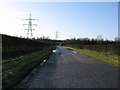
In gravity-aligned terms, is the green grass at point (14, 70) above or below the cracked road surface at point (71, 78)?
above

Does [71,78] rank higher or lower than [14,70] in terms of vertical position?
lower

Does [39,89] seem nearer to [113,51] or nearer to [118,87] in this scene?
[118,87]

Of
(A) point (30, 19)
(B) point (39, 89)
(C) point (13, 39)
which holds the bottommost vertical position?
(B) point (39, 89)

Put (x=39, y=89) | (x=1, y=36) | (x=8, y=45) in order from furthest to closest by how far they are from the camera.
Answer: (x=8, y=45)
(x=1, y=36)
(x=39, y=89)

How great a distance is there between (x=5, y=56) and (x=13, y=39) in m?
4.71

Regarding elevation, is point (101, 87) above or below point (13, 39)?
below

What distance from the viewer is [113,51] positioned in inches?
1096

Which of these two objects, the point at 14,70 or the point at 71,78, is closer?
the point at 71,78

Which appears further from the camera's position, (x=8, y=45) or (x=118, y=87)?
(x=8, y=45)

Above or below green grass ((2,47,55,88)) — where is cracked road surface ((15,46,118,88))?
below

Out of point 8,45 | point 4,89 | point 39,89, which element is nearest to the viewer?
point 4,89

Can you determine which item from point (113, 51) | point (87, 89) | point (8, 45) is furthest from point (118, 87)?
point (113, 51)

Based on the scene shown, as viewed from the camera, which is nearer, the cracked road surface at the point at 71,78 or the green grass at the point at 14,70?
the cracked road surface at the point at 71,78

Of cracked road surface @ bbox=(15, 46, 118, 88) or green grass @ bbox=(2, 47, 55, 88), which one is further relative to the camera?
green grass @ bbox=(2, 47, 55, 88)
